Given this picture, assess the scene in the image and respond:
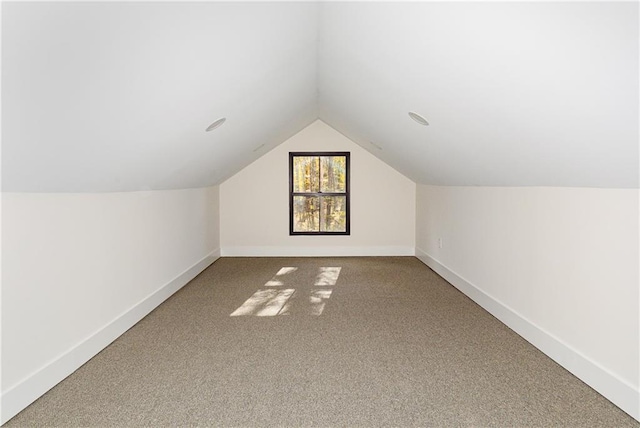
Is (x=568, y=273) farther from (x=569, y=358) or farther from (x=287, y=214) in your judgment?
(x=287, y=214)

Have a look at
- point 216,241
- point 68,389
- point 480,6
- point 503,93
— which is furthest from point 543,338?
point 216,241

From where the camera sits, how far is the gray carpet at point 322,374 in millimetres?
2125

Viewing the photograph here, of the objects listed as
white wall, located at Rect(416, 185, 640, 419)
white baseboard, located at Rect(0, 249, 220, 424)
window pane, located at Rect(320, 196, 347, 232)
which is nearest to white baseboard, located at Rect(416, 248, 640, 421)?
white wall, located at Rect(416, 185, 640, 419)

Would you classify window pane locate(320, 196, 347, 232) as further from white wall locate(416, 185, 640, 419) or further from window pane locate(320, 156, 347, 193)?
white wall locate(416, 185, 640, 419)

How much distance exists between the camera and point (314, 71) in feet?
11.9

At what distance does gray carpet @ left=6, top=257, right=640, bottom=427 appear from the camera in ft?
6.97

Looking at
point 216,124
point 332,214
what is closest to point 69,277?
point 216,124

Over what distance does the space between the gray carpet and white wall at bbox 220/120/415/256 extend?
2.77 meters

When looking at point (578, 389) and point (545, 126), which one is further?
point (578, 389)

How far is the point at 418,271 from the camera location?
18.8ft

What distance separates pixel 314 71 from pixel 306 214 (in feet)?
12.0

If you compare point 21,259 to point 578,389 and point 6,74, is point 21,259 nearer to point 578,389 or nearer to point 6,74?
point 6,74

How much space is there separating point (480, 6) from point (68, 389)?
2.63m

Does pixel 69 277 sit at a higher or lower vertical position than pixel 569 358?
higher
